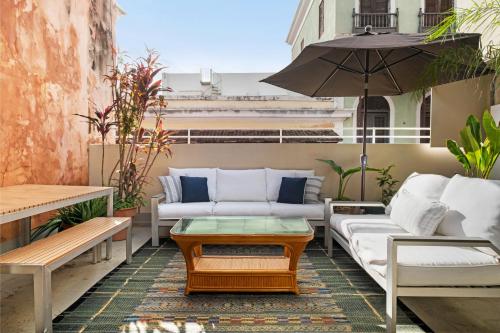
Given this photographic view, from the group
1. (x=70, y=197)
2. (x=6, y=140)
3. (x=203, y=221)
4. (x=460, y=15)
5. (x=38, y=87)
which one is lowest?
(x=203, y=221)

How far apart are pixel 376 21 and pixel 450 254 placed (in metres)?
9.88

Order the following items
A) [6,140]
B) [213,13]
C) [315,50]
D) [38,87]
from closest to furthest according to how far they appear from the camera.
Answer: [315,50], [6,140], [38,87], [213,13]

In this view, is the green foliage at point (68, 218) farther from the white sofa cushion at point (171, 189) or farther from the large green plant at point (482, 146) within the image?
the large green plant at point (482, 146)

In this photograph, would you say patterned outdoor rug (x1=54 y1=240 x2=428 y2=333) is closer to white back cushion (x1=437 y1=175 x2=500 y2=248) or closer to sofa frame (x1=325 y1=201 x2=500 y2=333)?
sofa frame (x1=325 y1=201 x2=500 y2=333)

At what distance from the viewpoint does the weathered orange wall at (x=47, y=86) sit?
12.2 feet

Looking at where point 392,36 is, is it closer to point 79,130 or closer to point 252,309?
point 252,309

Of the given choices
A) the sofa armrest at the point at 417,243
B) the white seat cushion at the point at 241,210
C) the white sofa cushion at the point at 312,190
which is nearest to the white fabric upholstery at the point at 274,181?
the white sofa cushion at the point at 312,190

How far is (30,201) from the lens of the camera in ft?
8.73

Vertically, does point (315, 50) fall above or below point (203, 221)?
above

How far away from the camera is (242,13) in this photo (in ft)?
43.3

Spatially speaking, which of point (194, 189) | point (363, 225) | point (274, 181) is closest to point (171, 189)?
point (194, 189)

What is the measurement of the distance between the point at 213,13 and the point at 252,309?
455 inches

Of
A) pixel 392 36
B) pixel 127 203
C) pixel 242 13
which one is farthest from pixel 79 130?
pixel 242 13

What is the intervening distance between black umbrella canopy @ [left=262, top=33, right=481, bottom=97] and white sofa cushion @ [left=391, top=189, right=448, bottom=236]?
148cm
